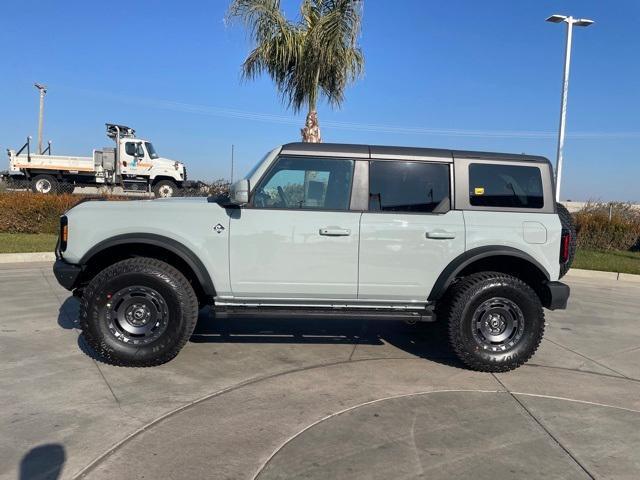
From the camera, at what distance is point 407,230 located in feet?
15.2

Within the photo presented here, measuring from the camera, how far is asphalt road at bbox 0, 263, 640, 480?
10.0 ft

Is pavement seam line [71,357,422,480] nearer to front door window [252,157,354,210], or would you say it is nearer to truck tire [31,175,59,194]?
front door window [252,157,354,210]

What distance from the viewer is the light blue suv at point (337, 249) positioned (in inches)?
177

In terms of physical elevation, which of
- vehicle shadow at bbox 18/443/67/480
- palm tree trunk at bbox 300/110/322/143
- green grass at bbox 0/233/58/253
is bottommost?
vehicle shadow at bbox 18/443/67/480

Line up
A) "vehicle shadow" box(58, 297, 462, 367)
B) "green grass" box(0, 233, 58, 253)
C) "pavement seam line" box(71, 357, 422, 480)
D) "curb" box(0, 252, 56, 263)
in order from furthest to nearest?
"green grass" box(0, 233, 58, 253) < "curb" box(0, 252, 56, 263) < "vehicle shadow" box(58, 297, 462, 367) < "pavement seam line" box(71, 357, 422, 480)

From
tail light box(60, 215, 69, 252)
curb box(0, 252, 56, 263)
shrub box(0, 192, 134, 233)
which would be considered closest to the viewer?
tail light box(60, 215, 69, 252)

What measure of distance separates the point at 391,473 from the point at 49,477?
1892 millimetres

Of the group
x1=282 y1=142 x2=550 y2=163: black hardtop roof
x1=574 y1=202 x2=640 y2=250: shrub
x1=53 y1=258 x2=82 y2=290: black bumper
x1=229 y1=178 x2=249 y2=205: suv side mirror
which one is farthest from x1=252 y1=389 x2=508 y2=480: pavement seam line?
x1=574 y1=202 x2=640 y2=250: shrub

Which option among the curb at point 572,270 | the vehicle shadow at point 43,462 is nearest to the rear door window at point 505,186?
the vehicle shadow at point 43,462

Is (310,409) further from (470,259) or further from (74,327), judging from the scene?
(74,327)

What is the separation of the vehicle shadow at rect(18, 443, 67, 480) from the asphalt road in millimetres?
13

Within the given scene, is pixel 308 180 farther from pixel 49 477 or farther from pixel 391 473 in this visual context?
pixel 49 477

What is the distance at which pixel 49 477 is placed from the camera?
2834 millimetres

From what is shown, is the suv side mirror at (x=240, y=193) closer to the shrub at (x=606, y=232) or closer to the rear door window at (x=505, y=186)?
the rear door window at (x=505, y=186)
